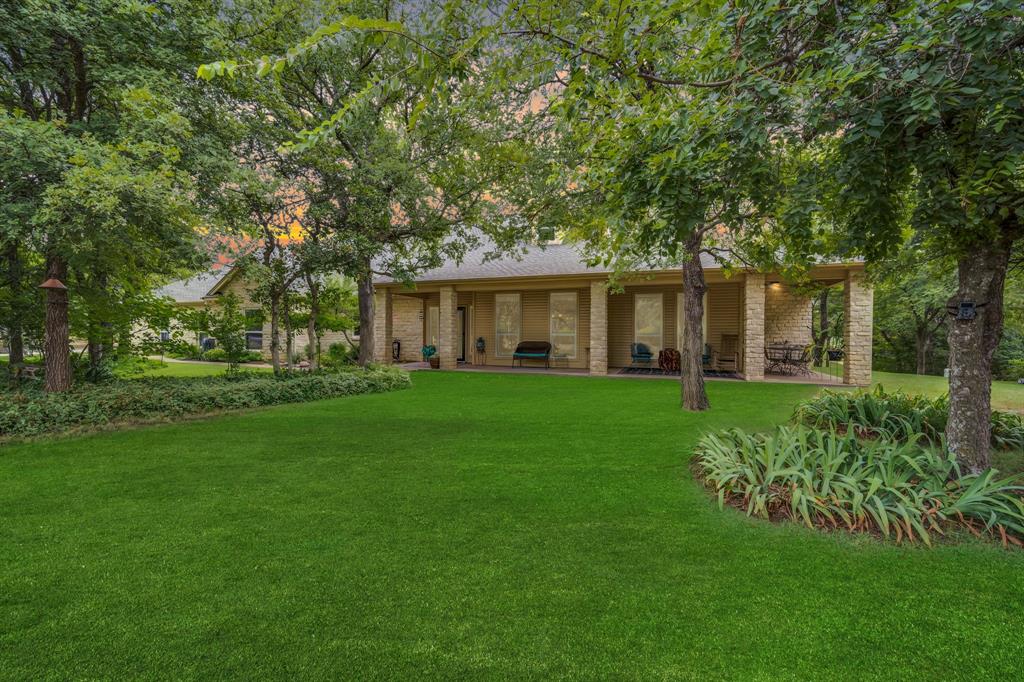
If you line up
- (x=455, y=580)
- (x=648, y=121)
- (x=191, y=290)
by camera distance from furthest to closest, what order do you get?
(x=191, y=290), (x=648, y=121), (x=455, y=580)

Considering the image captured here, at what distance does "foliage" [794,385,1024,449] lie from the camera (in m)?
5.49

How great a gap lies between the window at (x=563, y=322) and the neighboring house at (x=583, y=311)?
35 mm

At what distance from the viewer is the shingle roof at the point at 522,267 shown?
14.4 meters

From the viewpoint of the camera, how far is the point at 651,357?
1528 cm

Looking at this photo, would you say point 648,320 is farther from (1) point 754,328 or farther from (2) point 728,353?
(1) point 754,328

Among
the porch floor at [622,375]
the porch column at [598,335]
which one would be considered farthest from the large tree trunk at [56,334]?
the porch column at [598,335]

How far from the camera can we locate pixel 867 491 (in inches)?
141

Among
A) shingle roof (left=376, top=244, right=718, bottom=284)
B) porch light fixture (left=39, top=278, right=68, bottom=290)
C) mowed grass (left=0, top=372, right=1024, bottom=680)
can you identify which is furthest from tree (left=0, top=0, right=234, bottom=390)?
shingle roof (left=376, top=244, right=718, bottom=284)

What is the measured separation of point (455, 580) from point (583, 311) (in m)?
14.3

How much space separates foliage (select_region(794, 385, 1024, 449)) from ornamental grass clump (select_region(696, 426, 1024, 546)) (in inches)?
50.2

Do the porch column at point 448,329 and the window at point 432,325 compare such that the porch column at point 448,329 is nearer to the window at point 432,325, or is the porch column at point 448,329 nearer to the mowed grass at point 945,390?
the window at point 432,325

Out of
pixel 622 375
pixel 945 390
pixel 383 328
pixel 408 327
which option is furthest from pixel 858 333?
pixel 408 327

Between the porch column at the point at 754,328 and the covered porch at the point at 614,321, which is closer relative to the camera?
the porch column at the point at 754,328

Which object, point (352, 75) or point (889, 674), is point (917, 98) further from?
point (352, 75)
